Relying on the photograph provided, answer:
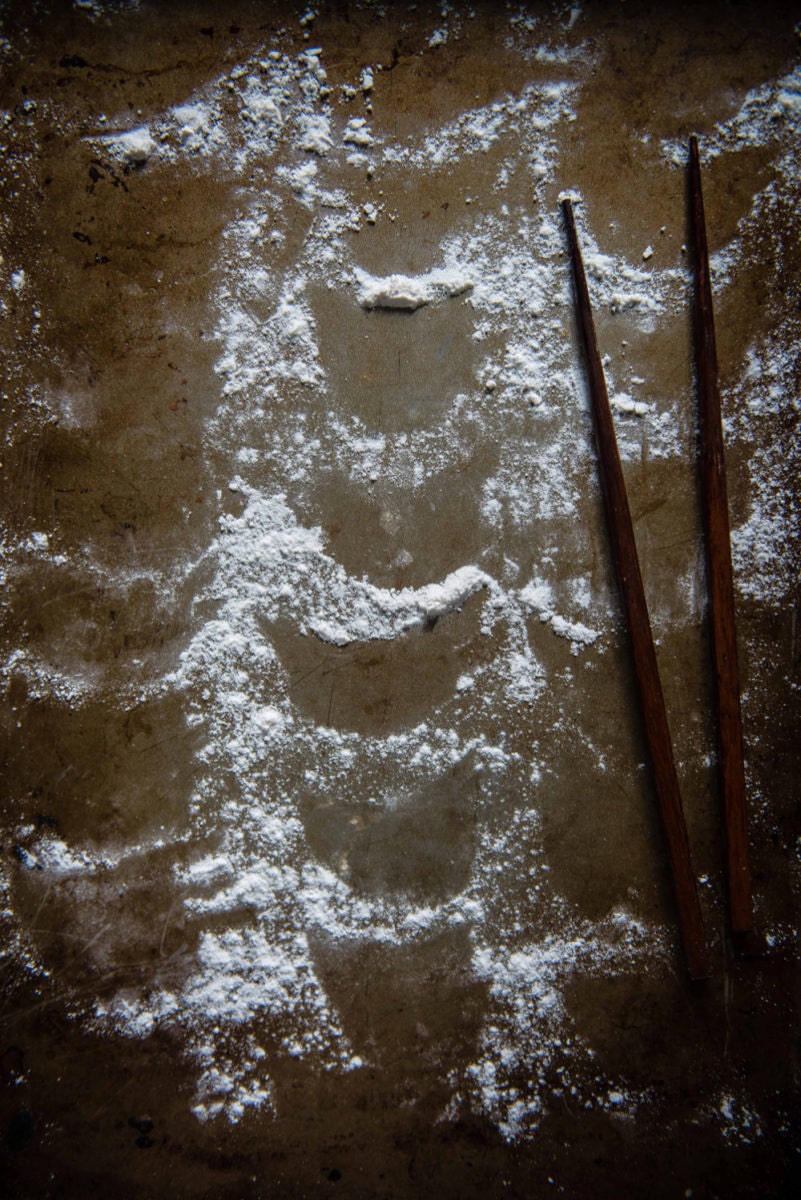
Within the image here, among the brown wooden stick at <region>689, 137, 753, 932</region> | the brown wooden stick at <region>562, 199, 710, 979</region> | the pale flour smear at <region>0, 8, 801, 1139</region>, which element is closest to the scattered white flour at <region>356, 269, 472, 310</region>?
the pale flour smear at <region>0, 8, 801, 1139</region>

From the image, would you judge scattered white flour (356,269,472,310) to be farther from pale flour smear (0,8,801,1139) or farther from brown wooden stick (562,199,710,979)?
brown wooden stick (562,199,710,979)

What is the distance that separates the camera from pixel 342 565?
2.04 metres

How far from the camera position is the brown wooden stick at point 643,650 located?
1906 mm

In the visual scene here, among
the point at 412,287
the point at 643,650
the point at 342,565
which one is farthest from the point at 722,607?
the point at 412,287

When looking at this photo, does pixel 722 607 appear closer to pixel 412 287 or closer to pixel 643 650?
pixel 643 650

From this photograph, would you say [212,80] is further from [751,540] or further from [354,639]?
[751,540]

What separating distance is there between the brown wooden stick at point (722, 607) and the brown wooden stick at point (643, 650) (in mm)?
144

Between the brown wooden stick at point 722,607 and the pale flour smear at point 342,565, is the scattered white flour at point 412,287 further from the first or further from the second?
the brown wooden stick at point 722,607

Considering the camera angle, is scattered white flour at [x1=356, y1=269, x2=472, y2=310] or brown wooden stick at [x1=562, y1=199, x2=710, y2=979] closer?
brown wooden stick at [x1=562, y1=199, x2=710, y2=979]

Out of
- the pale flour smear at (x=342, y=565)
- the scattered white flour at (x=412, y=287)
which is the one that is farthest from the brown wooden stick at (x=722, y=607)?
the scattered white flour at (x=412, y=287)

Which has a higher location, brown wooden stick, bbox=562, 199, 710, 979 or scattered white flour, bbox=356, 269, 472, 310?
scattered white flour, bbox=356, 269, 472, 310

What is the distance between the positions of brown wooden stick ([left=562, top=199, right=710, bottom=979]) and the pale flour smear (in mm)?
80

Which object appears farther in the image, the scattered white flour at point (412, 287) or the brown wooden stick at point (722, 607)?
the scattered white flour at point (412, 287)

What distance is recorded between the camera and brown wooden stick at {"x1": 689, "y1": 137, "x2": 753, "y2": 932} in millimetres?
1925
